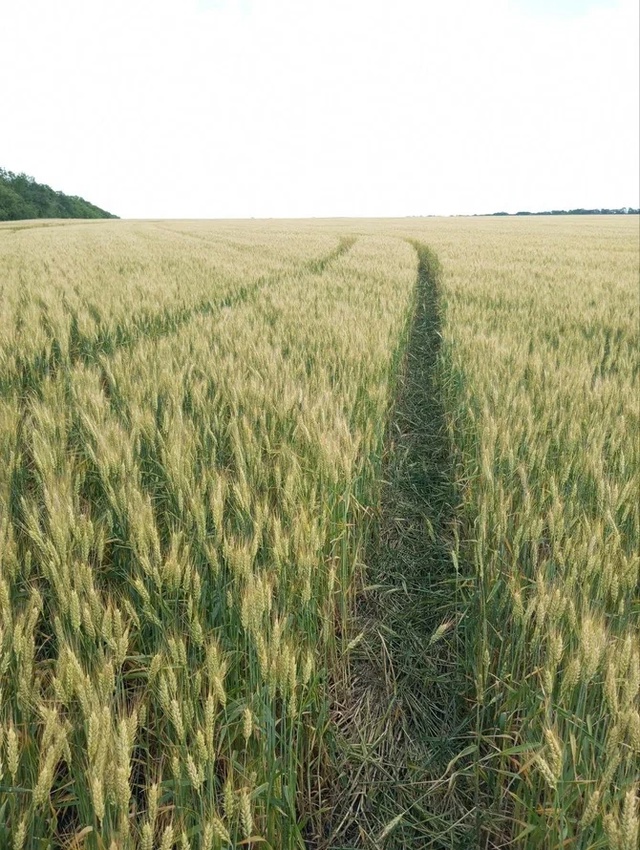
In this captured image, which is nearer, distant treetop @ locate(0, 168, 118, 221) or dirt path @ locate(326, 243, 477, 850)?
dirt path @ locate(326, 243, 477, 850)

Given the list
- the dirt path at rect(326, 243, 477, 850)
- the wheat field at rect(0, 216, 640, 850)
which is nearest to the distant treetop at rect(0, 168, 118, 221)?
the wheat field at rect(0, 216, 640, 850)

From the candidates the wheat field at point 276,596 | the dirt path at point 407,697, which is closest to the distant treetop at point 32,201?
the wheat field at point 276,596

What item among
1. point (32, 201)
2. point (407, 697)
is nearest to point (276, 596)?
point (407, 697)

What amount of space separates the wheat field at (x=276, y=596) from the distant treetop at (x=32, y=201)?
62268mm

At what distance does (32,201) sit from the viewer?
63.6 m

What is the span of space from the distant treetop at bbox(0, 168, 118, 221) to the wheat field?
62268mm

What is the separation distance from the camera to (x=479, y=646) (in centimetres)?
153

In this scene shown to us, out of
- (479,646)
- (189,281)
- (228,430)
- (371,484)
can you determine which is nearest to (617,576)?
(479,646)

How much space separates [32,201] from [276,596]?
7682 centimetres

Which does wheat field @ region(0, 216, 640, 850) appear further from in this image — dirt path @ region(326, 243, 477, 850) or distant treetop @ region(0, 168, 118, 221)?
distant treetop @ region(0, 168, 118, 221)

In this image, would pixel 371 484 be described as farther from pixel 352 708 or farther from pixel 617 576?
pixel 617 576

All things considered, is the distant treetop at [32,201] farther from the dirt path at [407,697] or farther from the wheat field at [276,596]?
the dirt path at [407,697]

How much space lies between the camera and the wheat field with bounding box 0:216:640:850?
0.95m

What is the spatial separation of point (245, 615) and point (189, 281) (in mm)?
6667
